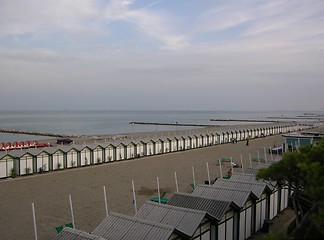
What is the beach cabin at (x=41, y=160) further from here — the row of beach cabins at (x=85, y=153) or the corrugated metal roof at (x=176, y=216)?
the corrugated metal roof at (x=176, y=216)

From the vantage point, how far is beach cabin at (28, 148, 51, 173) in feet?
90.8

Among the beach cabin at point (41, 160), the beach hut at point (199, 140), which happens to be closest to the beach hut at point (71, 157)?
the beach cabin at point (41, 160)

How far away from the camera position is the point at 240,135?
56.3 m

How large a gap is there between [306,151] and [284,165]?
769 millimetres

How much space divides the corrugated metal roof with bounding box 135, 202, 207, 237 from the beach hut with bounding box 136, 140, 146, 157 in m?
23.8

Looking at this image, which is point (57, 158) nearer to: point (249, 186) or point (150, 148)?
point (150, 148)

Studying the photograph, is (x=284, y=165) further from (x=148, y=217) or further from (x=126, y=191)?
(x=126, y=191)

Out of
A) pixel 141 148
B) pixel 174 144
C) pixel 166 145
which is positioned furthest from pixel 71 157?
pixel 174 144

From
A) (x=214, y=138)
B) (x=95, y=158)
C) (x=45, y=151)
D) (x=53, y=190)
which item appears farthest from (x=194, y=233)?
(x=214, y=138)

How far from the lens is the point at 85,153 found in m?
31.3

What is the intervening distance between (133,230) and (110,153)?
2317 centimetres

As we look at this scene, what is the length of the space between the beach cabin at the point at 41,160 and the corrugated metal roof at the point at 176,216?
17544 millimetres

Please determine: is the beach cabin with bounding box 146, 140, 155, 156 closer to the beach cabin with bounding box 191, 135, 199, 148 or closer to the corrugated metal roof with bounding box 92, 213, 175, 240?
the beach cabin with bounding box 191, 135, 199, 148

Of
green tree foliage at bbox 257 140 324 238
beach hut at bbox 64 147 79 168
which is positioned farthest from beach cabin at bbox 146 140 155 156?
green tree foliage at bbox 257 140 324 238
